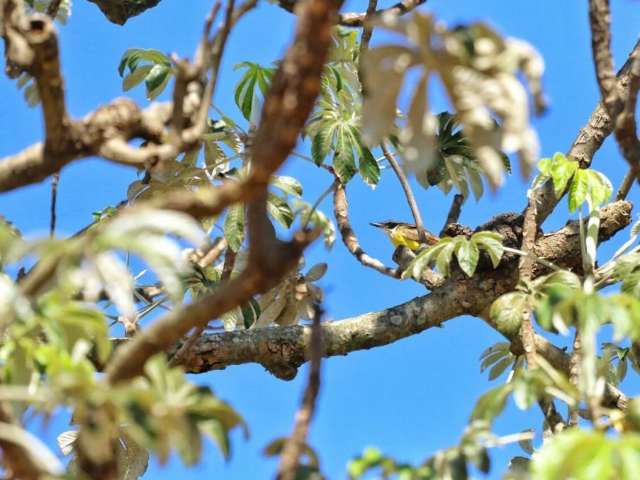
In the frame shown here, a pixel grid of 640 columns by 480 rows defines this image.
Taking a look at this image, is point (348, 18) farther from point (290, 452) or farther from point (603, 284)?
point (290, 452)

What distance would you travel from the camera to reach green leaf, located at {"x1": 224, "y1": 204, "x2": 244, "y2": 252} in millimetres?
Result: 3445

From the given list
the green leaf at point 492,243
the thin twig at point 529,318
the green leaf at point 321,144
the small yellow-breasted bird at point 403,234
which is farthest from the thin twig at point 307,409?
the small yellow-breasted bird at point 403,234

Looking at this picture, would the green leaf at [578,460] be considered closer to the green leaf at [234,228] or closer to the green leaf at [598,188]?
the green leaf at [598,188]

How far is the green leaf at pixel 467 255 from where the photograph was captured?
9.97 feet

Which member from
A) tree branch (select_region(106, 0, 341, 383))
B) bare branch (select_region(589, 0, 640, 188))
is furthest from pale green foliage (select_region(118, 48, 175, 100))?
tree branch (select_region(106, 0, 341, 383))

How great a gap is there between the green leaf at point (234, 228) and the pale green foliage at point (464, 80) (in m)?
1.97

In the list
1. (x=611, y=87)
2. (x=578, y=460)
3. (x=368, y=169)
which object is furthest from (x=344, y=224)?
(x=578, y=460)

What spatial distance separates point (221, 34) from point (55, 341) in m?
0.61

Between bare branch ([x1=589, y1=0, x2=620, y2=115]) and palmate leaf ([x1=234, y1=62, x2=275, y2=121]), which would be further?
palmate leaf ([x1=234, y1=62, x2=275, y2=121])

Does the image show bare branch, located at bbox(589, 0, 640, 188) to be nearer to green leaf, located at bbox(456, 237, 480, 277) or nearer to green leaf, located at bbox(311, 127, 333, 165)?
green leaf, located at bbox(456, 237, 480, 277)

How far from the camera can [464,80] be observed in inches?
58.4

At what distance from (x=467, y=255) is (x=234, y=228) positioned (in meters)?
0.78

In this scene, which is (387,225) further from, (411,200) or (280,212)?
(280,212)

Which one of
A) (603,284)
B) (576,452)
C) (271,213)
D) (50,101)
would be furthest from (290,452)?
(271,213)
